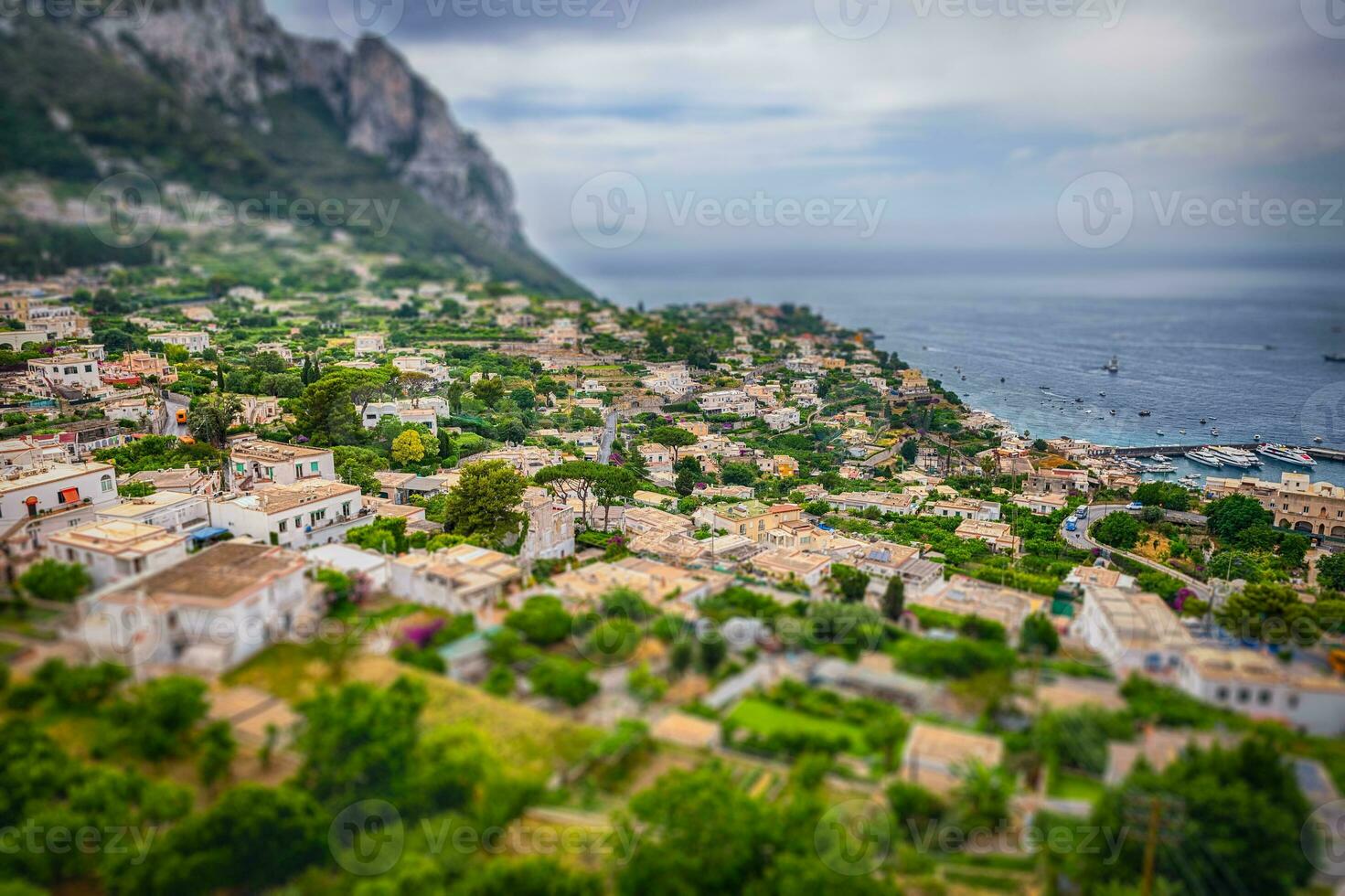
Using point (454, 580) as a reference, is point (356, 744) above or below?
below

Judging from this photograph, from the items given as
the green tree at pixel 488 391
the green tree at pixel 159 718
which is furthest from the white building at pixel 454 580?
the green tree at pixel 488 391

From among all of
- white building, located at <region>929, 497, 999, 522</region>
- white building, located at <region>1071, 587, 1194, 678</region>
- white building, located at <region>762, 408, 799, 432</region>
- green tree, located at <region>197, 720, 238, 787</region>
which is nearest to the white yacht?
white building, located at <region>929, 497, 999, 522</region>

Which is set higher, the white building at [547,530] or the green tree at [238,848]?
the white building at [547,530]

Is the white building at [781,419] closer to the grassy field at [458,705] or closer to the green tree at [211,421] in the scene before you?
the green tree at [211,421]

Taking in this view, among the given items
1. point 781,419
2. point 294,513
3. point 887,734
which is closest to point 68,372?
point 294,513

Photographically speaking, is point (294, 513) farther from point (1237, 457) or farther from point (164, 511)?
point (1237, 457)

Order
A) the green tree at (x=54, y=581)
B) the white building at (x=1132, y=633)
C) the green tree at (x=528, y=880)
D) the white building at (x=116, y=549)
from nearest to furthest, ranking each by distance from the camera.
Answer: the green tree at (x=528, y=880), the white building at (x=1132, y=633), the green tree at (x=54, y=581), the white building at (x=116, y=549)

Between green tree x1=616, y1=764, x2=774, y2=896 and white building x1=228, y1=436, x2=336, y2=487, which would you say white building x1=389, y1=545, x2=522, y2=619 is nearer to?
green tree x1=616, y1=764, x2=774, y2=896
